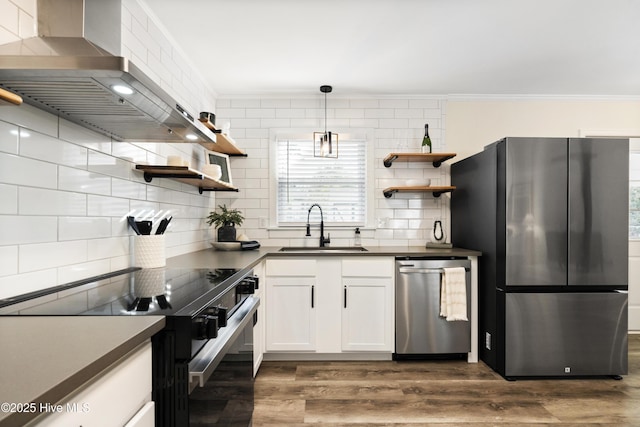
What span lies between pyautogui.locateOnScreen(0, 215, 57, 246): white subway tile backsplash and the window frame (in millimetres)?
2299

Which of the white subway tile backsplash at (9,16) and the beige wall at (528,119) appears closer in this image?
the white subway tile backsplash at (9,16)

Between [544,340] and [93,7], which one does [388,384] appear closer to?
[544,340]

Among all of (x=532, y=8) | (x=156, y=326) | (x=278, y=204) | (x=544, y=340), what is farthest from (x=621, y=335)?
(x=156, y=326)

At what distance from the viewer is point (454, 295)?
2932 millimetres

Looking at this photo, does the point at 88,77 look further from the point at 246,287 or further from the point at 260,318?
the point at 260,318

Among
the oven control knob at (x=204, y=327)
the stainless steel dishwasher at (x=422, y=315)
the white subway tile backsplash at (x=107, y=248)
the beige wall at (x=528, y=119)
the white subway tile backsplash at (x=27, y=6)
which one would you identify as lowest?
the stainless steel dishwasher at (x=422, y=315)

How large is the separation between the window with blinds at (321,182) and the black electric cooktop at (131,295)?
1.95 meters

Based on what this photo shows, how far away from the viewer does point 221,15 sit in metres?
2.26

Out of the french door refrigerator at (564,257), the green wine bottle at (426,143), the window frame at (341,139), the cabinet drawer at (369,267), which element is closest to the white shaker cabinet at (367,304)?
the cabinet drawer at (369,267)

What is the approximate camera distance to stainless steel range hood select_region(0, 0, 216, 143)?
42.4 inches

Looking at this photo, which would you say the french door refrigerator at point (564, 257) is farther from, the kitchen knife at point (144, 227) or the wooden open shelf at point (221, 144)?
the kitchen knife at point (144, 227)

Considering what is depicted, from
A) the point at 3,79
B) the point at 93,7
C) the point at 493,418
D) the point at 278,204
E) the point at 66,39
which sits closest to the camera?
the point at 3,79

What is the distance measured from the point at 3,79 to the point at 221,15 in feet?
4.79

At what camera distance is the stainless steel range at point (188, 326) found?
963mm
